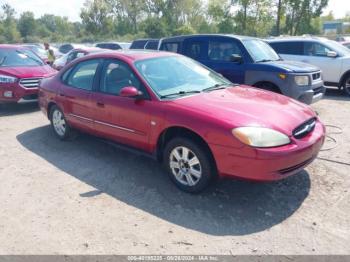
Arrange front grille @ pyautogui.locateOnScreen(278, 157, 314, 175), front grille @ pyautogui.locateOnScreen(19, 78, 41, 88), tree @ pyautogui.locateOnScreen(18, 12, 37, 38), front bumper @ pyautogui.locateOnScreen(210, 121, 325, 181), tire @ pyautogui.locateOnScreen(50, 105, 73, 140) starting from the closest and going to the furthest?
front bumper @ pyautogui.locateOnScreen(210, 121, 325, 181)
front grille @ pyautogui.locateOnScreen(278, 157, 314, 175)
tire @ pyautogui.locateOnScreen(50, 105, 73, 140)
front grille @ pyautogui.locateOnScreen(19, 78, 41, 88)
tree @ pyautogui.locateOnScreen(18, 12, 37, 38)

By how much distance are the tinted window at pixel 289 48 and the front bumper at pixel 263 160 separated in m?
7.26

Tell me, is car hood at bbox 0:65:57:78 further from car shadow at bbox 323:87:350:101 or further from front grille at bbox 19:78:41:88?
car shadow at bbox 323:87:350:101

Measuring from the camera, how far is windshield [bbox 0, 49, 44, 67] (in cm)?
910

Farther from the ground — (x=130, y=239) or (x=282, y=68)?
(x=282, y=68)

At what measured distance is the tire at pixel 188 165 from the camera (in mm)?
3844

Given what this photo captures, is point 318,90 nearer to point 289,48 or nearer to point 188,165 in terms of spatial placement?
point 289,48

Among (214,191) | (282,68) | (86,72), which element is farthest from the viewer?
(282,68)

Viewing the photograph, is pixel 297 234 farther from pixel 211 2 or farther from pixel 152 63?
pixel 211 2

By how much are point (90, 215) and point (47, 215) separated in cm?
47

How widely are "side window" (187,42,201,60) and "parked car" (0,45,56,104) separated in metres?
3.71

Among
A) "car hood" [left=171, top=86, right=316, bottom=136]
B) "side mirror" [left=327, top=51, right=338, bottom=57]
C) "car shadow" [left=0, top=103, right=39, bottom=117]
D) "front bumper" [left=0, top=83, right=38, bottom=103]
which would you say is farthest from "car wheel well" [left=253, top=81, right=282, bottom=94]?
"car shadow" [left=0, top=103, right=39, bottom=117]

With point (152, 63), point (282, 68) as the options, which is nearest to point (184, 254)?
point (152, 63)

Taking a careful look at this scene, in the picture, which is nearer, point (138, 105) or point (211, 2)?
point (138, 105)

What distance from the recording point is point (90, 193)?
418cm
